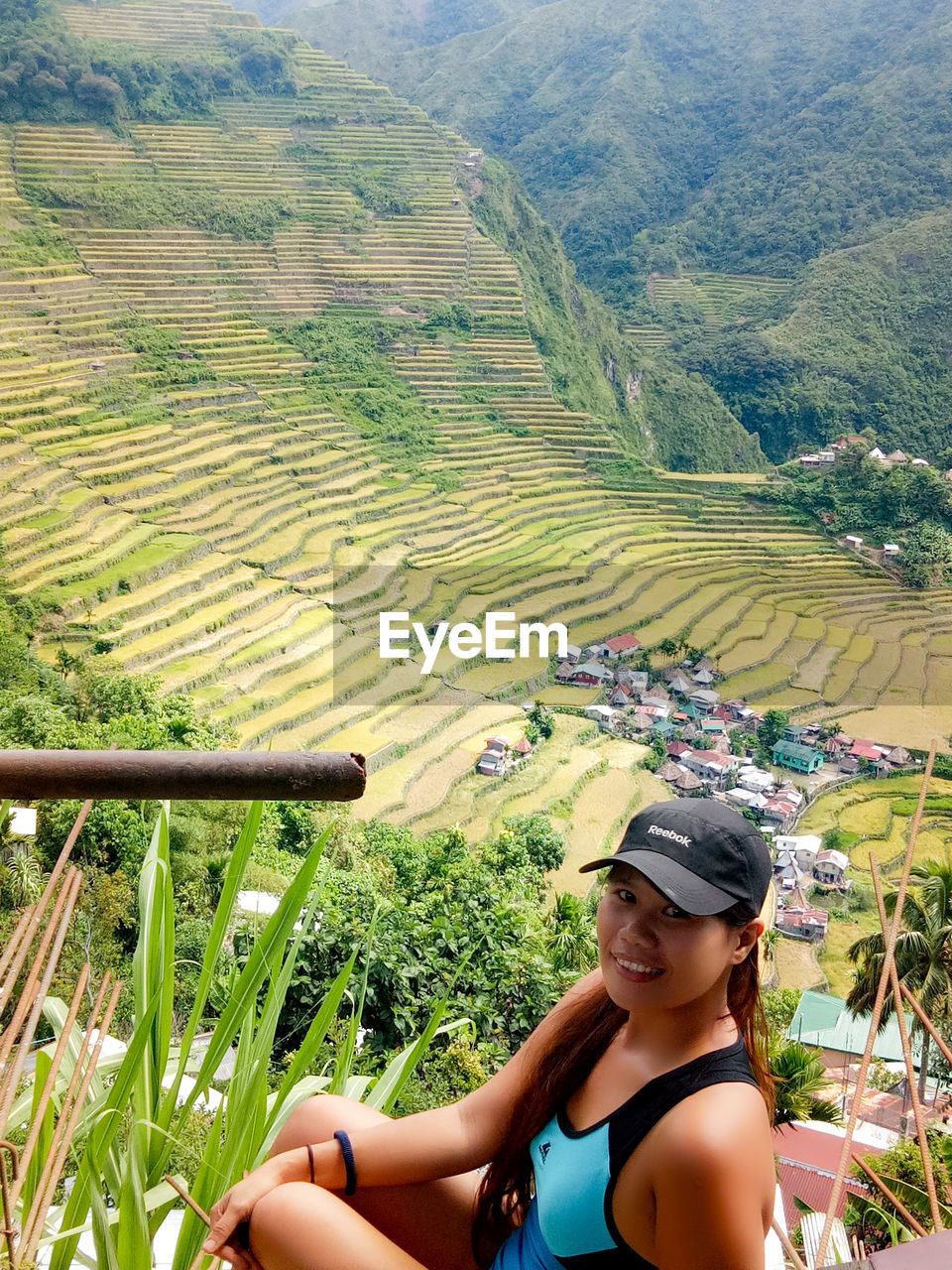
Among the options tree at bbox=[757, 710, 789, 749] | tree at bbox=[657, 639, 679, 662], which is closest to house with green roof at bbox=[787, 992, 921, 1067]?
tree at bbox=[757, 710, 789, 749]

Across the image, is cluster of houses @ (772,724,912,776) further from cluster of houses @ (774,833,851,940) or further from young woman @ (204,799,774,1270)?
young woman @ (204,799,774,1270)

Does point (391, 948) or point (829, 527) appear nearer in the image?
point (391, 948)

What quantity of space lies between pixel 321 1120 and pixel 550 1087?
0.60 ft

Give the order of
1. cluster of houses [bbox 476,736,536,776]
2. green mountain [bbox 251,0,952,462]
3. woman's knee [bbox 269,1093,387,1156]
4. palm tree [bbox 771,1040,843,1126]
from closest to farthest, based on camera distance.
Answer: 1. woman's knee [bbox 269,1093,387,1156]
2. palm tree [bbox 771,1040,843,1126]
3. cluster of houses [bbox 476,736,536,776]
4. green mountain [bbox 251,0,952,462]

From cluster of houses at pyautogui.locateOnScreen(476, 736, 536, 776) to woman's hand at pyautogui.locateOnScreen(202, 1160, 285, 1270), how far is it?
36.8ft

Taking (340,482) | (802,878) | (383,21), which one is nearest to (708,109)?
(383,21)

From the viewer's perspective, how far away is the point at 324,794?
1.52 feet

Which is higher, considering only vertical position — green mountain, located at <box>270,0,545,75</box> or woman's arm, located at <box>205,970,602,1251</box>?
green mountain, located at <box>270,0,545,75</box>

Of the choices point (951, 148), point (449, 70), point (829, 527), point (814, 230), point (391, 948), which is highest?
point (449, 70)

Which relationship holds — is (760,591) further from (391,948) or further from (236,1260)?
(236,1260)

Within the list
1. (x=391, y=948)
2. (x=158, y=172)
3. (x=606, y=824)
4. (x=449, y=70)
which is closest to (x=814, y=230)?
(x=449, y=70)

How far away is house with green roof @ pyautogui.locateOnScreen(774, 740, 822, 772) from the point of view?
14602mm

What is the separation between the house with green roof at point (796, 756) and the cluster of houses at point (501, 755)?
403 centimetres

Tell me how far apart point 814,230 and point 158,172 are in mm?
27397
